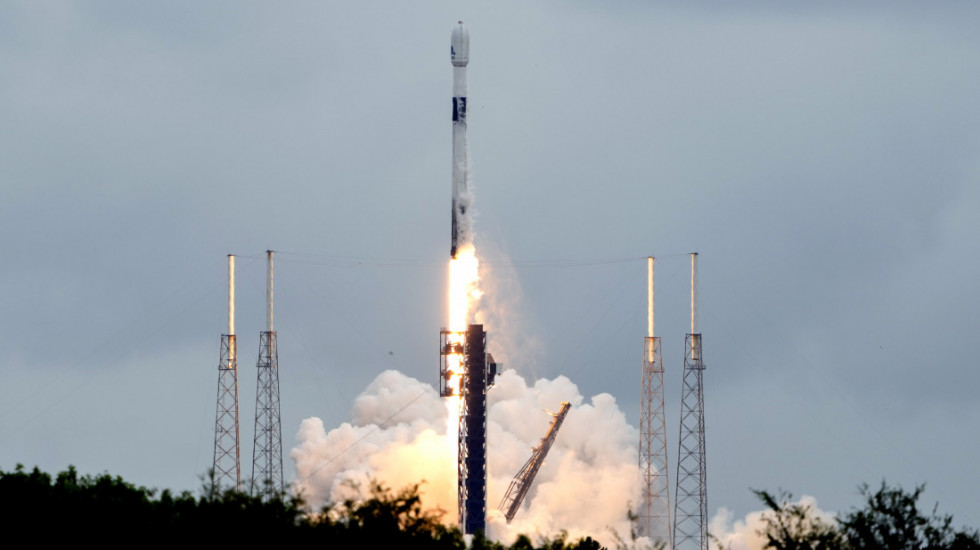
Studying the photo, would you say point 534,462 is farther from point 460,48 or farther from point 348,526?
point 348,526

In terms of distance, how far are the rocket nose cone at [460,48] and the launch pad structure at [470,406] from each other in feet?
47.7

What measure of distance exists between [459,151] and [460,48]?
552 centimetres

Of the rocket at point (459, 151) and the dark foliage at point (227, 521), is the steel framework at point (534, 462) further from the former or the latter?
the dark foliage at point (227, 521)

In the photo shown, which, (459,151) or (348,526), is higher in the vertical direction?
(459,151)

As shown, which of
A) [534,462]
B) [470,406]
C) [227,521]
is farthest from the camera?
[534,462]

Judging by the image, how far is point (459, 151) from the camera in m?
125

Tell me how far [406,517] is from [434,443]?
214 feet

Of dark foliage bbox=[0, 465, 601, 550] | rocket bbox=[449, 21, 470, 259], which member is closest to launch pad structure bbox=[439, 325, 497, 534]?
rocket bbox=[449, 21, 470, 259]

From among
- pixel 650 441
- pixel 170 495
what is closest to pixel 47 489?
pixel 170 495

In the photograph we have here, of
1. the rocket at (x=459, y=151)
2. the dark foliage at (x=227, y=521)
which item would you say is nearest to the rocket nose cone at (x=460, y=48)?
the rocket at (x=459, y=151)

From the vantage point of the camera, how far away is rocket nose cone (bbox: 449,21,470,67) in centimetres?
12494

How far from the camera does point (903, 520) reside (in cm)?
7581

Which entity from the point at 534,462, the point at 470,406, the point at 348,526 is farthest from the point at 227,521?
the point at 534,462

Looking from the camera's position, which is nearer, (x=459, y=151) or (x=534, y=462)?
(x=459, y=151)
